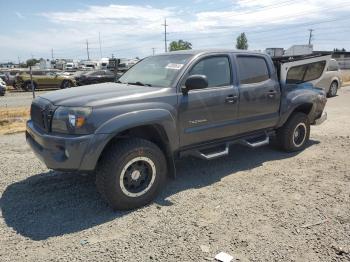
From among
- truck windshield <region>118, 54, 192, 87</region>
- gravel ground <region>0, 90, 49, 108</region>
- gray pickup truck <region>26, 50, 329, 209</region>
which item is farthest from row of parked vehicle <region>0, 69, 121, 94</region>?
gray pickup truck <region>26, 50, 329, 209</region>

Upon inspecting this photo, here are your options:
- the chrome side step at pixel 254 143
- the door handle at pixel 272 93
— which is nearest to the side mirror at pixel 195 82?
the chrome side step at pixel 254 143

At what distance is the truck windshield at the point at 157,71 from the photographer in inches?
183

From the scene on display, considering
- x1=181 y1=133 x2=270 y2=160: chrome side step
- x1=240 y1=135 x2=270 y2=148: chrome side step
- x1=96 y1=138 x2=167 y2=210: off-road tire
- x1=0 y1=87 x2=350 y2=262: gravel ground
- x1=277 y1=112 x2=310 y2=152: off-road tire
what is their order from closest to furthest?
x1=0 y1=87 x2=350 y2=262: gravel ground
x1=96 y1=138 x2=167 y2=210: off-road tire
x1=181 y1=133 x2=270 y2=160: chrome side step
x1=240 y1=135 x2=270 y2=148: chrome side step
x1=277 y1=112 x2=310 y2=152: off-road tire

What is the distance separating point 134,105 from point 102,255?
1668 millimetres

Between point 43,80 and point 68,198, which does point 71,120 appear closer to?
point 68,198

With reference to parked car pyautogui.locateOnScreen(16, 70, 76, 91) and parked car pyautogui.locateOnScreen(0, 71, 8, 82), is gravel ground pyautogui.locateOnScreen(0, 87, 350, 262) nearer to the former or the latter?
parked car pyautogui.locateOnScreen(16, 70, 76, 91)

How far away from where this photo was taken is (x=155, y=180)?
428 centimetres

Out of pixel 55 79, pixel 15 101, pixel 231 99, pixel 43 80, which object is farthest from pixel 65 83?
pixel 231 99

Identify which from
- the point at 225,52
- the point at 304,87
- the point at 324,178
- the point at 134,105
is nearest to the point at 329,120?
the point at 304,87

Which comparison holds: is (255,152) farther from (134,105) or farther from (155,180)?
(134,105)

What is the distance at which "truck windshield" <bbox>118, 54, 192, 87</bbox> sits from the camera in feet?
15.3

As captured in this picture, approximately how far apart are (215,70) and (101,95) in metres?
1.79

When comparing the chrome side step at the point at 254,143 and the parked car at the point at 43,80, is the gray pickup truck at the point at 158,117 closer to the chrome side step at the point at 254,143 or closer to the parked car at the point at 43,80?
the chrome side step at the point at 254,143

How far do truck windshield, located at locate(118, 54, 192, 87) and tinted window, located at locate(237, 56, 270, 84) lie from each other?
95 centimetres
